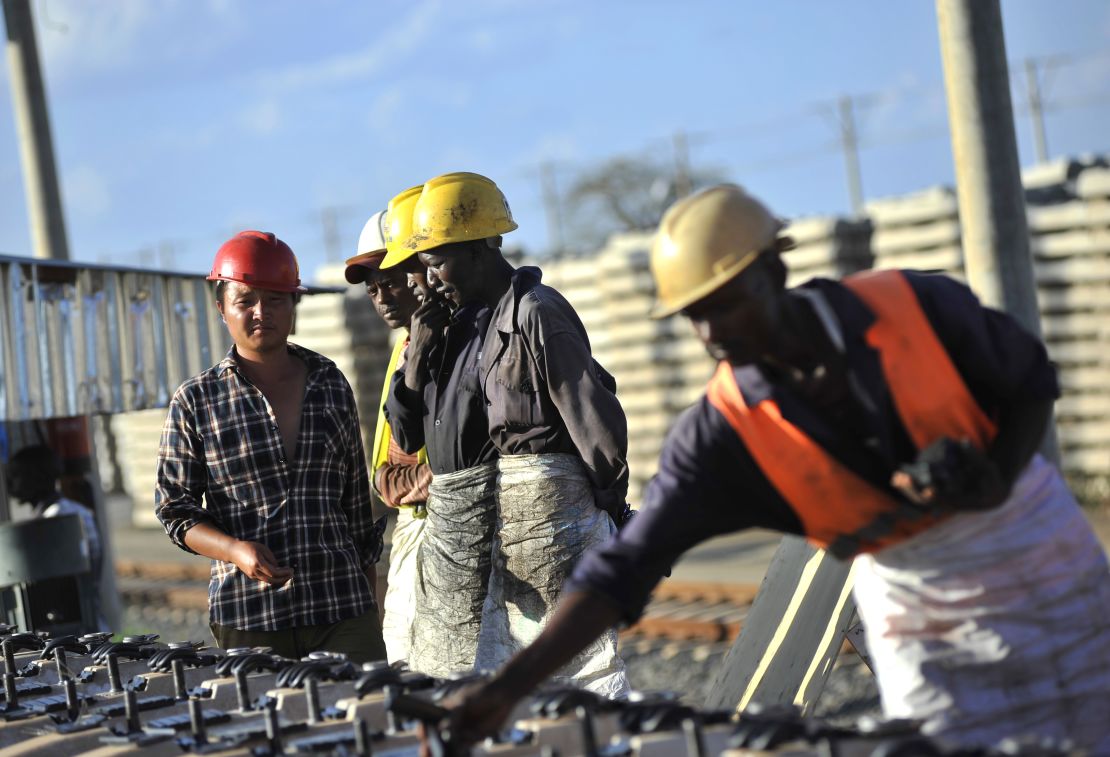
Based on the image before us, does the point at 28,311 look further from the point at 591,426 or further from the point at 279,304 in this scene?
the point at 591,426

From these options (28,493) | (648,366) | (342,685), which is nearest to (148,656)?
(342,685)

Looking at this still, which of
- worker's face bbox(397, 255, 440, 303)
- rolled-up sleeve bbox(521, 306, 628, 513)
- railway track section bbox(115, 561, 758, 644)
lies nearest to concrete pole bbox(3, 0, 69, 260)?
railway track section bbox(115, 561, 758, 644)

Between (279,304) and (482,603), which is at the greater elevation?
(279,304)

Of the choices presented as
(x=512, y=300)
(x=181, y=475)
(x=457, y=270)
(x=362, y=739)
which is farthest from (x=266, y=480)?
(x=362, y=739)

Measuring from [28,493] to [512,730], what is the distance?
21.5 ft

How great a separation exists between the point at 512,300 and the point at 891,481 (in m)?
1.93

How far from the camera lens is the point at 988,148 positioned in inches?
204

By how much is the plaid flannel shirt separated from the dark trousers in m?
0.03

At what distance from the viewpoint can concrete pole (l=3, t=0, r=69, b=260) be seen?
→ 971cm

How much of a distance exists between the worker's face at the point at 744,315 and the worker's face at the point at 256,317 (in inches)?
96.6

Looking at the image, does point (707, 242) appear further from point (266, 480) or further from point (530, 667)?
point (266, 480)

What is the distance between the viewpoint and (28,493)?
28.3 ft

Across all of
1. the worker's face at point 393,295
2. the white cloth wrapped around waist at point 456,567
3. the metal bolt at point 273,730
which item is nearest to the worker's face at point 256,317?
the worker's face at point 393,295

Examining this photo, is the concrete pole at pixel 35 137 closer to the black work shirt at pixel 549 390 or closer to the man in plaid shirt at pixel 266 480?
the man in plaid shirt at pixel 266 480
